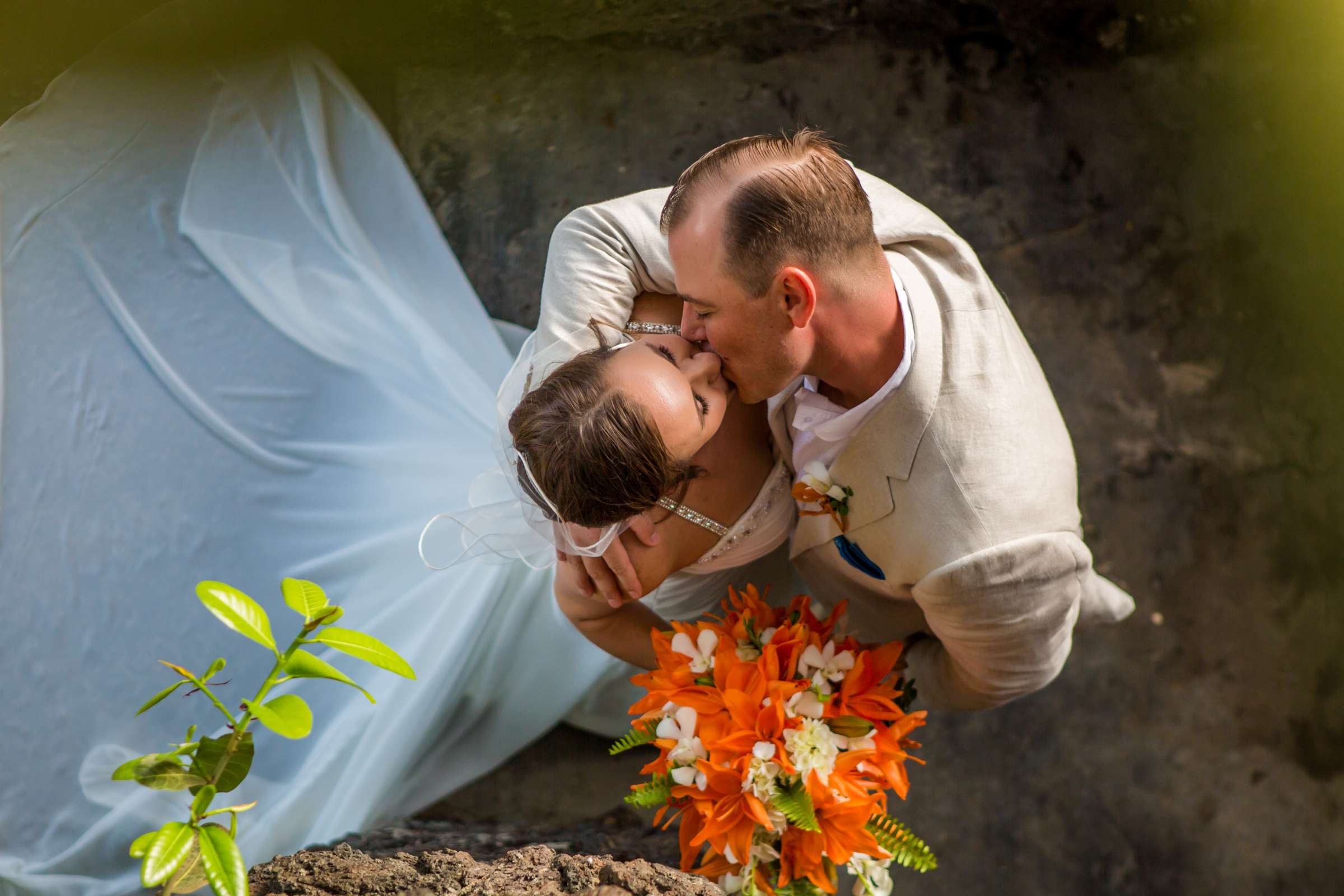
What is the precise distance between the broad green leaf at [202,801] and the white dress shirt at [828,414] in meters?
1.00

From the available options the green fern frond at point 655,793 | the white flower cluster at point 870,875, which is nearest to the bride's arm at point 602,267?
the green fern frond at point 655,793

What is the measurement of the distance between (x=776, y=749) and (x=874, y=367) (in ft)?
2.06

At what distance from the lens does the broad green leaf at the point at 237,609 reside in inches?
30.1

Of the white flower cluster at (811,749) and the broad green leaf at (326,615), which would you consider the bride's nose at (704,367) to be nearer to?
the white flower cluster at (811,749)

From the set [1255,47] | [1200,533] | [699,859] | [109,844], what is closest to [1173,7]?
[1255,47]

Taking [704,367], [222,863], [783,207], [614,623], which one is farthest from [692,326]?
[222,863]

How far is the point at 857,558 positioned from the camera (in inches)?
64.3

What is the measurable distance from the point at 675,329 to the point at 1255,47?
212 centimetres

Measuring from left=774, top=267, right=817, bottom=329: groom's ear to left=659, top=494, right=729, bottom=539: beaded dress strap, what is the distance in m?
0.37

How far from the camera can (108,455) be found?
1582 mm

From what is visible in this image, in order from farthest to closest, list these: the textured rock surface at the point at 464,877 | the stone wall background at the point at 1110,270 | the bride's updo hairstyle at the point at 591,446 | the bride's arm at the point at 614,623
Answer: the stone wall background at the point at 1110,270, the bride's arm at the point at 614,623, the bride's updo hairstyle at the point at 591,446, the textured rock surface at the point at 464,877

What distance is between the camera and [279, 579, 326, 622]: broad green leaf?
823 millimetres

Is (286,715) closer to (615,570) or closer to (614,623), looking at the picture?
(615,570)

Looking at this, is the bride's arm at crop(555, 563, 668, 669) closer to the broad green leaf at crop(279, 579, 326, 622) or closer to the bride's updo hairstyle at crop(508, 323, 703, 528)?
the bride's updo hairstyle at crop(508, 323, 703, 528)
